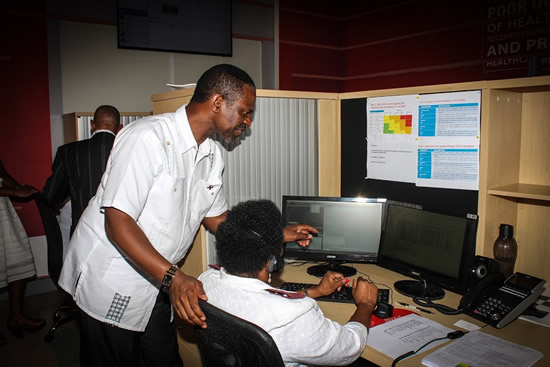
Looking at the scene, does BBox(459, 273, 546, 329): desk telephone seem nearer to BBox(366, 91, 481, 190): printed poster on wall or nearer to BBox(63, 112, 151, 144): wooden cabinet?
BBox(366, 91, 481, 190): printed poster on wall

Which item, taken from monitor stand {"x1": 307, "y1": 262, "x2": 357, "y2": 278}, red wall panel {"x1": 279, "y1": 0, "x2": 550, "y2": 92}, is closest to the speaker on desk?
monitor stand {"x1": 307, "y1": 262, "x2": 357, "y2": 278}

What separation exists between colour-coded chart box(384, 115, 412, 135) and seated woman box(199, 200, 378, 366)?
1.03 metres

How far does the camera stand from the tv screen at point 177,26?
4.20 meters

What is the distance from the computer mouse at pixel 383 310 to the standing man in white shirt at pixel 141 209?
780 mm

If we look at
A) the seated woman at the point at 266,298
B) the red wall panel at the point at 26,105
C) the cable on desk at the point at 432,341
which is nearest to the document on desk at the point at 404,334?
the cable on desk at the point at 432,341

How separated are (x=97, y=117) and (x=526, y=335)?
275 centimetres

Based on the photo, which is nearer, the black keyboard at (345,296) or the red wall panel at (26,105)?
the black keyboard at (345,296)

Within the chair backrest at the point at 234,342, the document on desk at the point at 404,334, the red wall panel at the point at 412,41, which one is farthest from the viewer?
the red wall panel at the point at 412,41

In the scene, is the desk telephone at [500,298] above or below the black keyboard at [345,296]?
above

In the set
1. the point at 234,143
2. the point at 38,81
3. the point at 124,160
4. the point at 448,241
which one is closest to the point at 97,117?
the point at 38,81

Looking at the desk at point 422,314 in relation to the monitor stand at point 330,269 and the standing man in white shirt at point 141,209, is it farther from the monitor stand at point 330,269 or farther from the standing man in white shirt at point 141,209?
the standing man in white shirt at point 141,209

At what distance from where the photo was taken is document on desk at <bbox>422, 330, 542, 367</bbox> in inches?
52.7

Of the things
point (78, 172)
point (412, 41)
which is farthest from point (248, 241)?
point (412, 41)

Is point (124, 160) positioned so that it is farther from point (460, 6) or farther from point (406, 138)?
point (460, 6)
